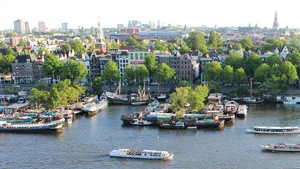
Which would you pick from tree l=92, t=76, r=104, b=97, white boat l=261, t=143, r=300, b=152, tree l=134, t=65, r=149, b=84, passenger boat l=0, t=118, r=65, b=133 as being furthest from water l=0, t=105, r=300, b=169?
tree l=134, t=65, r=149, b=84

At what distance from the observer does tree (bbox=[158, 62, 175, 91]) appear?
86500 millimetres

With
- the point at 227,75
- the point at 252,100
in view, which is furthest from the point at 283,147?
the point at 227,75

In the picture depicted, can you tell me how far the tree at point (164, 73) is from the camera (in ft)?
284

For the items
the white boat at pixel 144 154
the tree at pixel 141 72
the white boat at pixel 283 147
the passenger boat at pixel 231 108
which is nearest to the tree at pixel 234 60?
the tree at pixel 141 72

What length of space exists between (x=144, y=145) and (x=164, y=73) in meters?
37.3

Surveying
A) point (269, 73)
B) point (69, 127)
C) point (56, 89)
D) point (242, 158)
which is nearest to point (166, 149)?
point (242, 158)

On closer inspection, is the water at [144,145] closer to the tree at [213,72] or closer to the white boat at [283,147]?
the white boat at [283,147]

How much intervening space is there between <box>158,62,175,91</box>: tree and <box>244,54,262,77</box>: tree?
17.9 metres

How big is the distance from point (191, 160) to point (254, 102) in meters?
34.4

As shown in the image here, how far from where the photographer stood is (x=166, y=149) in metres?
49.1

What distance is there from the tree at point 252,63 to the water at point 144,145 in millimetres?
25670

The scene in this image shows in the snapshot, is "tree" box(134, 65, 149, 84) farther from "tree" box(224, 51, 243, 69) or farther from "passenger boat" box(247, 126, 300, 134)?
"passenger boat" box(247, 126, 300, 134)

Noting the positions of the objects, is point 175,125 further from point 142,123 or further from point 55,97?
point 55,97

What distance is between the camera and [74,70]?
9075 cm
